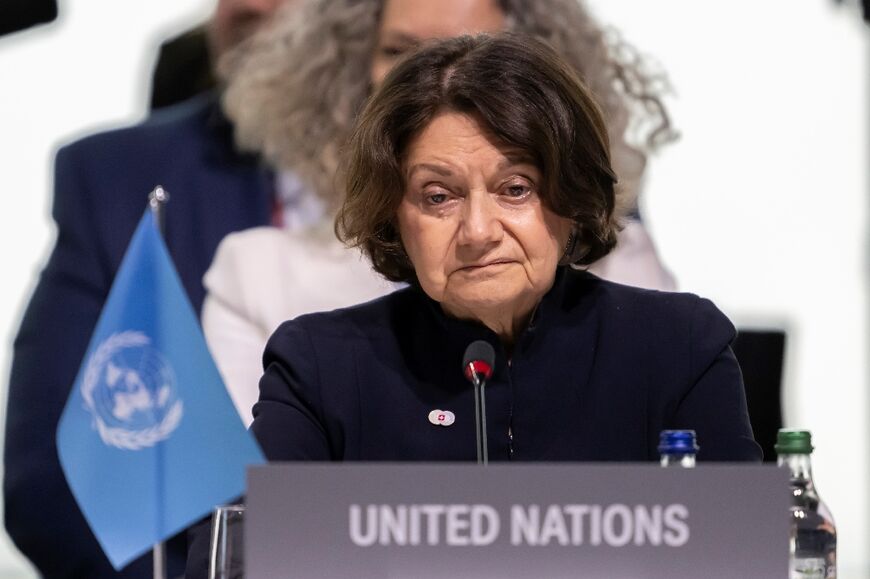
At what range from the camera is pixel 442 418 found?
1.87 meters

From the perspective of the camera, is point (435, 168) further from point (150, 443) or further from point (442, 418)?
point (150, 443)

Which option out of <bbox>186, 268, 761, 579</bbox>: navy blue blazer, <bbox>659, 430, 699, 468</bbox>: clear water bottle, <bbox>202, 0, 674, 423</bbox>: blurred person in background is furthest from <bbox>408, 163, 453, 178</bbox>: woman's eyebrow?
<bbox>202, 0, 674, 423</bbox>: blurred person in background

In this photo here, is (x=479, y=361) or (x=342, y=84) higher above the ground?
(x=342, y=84)

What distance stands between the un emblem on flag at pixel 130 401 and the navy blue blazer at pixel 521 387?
1.47 feet

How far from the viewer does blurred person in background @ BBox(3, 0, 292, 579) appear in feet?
10.2

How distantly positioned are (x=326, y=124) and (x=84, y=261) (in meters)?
0.60

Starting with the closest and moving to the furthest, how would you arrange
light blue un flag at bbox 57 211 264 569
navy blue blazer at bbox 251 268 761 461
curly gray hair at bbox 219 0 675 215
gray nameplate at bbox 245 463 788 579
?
1. gray nameplate at bbox 245 463 788 579
2. light blue un flag at bbox 57 211 264 569
3. navy blue blazer at bbox 251 268 761 461
4. curly gray hair at bbox 219 0 675 215

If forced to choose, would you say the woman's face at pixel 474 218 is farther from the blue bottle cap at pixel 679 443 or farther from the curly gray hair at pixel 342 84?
the curly gray hair at pixel 342 84

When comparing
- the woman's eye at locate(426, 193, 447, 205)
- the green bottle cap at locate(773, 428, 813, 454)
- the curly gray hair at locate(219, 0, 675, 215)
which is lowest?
the green bottle cap at locate(773, 428, 813, 454)

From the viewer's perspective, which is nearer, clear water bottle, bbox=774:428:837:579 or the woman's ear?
clear water bottle, bbox=774:428:837:579

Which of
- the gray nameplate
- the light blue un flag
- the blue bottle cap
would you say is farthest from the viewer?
the blue bottle cap

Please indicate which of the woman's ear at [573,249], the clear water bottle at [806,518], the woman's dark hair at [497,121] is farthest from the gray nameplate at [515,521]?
the woman's ear at [573,249]

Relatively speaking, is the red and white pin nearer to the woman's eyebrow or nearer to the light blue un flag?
the woman's eyebrow

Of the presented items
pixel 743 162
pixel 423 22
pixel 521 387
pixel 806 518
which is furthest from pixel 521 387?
pixel 743 162
